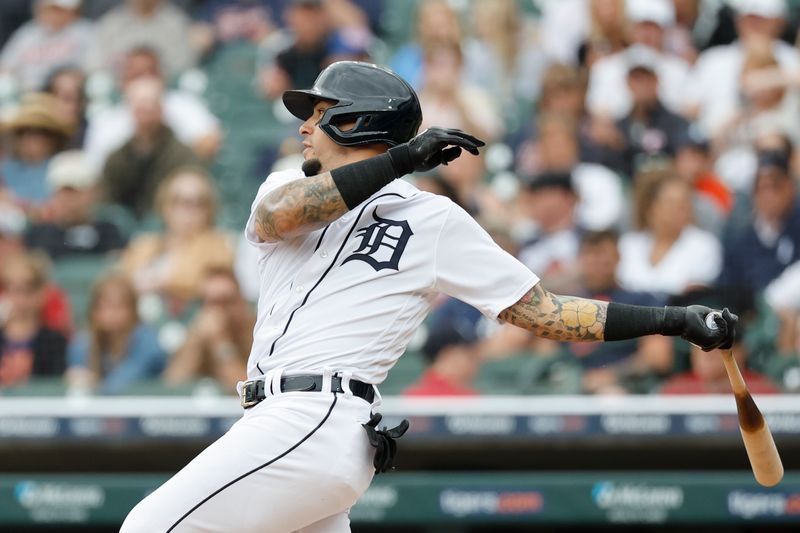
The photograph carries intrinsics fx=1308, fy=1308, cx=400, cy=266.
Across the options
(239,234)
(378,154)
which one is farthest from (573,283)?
(378,154)

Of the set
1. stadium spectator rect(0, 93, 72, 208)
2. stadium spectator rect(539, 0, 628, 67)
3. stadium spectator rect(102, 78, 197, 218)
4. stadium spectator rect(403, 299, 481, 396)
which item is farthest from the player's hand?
stadium spectator rect(0, 93, 72, 208)

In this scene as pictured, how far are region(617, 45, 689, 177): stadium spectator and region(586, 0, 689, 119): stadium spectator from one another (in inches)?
1.5

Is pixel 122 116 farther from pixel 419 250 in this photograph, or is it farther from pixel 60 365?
pixel 419 250

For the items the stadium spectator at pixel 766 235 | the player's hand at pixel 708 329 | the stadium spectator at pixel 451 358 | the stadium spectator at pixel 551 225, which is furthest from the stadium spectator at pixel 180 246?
the player's hand at pixel 708 329

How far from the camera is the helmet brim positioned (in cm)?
333

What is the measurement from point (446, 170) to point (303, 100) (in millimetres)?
3712

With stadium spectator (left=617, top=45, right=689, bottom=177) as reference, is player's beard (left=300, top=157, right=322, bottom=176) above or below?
above

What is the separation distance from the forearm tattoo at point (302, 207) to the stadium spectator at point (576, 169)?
3.68 meters

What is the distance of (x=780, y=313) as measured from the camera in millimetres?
6133

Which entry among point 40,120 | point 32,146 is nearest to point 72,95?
point 40,120

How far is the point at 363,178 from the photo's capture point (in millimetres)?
→ 3080

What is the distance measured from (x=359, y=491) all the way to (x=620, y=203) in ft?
13.1

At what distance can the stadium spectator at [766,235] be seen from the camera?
251 inches

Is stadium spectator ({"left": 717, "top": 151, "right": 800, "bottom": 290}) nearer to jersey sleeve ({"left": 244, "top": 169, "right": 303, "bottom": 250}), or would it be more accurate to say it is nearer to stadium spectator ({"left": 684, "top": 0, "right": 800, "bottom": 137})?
stadium spectator ({"left": 684, "top": 0, "right": 800, "bottom": 137})
